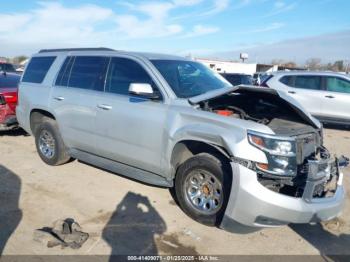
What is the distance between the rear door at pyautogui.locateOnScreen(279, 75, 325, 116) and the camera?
35.8 feet

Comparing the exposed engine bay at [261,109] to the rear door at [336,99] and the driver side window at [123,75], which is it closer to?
the driver side window at [123,75]

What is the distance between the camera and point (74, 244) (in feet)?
12.0

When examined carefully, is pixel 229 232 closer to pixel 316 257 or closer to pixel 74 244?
pixel 316 257

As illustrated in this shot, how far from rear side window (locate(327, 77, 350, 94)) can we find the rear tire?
8.08 m

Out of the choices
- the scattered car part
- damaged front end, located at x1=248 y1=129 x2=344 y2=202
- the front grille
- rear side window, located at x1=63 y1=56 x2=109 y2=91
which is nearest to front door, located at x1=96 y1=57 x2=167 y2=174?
rear side window, located at x1=63 y1=56 x2=109 y2=91

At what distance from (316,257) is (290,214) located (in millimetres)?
546

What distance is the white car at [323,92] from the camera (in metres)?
10.6

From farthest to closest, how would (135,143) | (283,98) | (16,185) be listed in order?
1. (16,185)
2. (135,143)
3. (283,98)

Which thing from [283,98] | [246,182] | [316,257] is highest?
[283,98]

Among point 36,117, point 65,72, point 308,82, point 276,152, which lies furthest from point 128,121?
point 308,82

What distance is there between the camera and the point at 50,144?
622 centimetres

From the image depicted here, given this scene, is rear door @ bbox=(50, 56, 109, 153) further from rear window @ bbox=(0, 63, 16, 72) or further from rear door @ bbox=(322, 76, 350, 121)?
rear window @ bbox=(0, 63, 16, 72)

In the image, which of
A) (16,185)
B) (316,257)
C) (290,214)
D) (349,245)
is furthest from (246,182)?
(16,185)

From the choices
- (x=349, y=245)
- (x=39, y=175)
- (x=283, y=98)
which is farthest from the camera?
(x=39, y=175)
